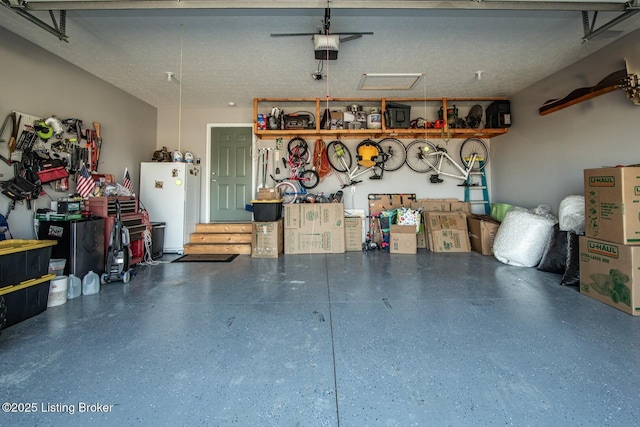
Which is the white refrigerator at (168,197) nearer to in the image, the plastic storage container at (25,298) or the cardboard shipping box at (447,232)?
the plastic storage container at (25,298)

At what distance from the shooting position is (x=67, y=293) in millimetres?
2789

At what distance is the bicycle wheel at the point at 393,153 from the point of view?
575 centimetres

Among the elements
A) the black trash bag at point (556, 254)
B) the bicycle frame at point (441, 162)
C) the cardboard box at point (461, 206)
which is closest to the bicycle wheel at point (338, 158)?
the bicycle frame at point (441, 162)

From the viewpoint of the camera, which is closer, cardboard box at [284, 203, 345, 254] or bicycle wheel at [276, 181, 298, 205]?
cardboard box at [284, 203, 345, 254]

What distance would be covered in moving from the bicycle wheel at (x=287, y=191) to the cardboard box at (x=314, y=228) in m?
0.41

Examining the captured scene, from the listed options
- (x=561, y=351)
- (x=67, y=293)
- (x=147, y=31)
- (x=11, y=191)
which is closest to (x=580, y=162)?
(x=561, y=351)

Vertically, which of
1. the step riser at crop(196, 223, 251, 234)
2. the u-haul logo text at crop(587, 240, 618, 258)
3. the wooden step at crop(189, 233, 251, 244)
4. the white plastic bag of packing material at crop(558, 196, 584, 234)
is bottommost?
the wooden step at crop(189, 233, 251, 244)

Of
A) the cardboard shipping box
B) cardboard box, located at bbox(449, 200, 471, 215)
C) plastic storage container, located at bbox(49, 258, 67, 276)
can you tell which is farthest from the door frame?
cardboard box, located at bbox(449, 200, 471, 215)

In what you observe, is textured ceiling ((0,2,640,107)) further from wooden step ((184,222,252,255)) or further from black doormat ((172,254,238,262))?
black doormat ((172,254,238,262))

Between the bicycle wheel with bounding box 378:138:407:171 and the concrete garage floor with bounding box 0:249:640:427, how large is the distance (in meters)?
3.25

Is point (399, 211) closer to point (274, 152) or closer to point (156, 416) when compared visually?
point (274, 152)

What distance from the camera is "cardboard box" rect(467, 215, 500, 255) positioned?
460cm

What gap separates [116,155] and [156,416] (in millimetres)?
4636

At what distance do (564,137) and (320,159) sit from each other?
3.84 m
